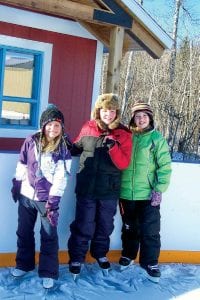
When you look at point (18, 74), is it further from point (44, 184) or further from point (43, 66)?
point (44, 184)

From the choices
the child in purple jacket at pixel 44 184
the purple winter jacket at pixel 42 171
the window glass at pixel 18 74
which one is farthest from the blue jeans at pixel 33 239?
the window glass at pixel 18 74

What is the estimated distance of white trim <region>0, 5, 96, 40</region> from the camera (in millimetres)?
6473

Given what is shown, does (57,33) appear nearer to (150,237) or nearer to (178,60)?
(150,237)

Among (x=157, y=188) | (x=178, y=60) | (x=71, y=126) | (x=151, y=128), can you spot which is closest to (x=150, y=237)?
(x=157, y=188)

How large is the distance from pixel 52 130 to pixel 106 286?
1492mm

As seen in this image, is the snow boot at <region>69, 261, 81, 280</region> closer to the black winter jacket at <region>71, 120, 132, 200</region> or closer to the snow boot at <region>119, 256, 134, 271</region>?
the snow boot at <region>119, 256, 134, 271</region>

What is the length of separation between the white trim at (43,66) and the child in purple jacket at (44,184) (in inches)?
115

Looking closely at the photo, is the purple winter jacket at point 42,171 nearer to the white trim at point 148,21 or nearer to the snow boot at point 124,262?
the snow boot at point 124,262

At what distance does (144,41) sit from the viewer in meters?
6.57

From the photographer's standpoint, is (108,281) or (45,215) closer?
(45,215)

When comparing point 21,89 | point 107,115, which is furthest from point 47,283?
point 21,89

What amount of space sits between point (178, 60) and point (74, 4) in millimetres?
19948

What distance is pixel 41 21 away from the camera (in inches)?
270

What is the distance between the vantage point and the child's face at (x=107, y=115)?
4.05m
